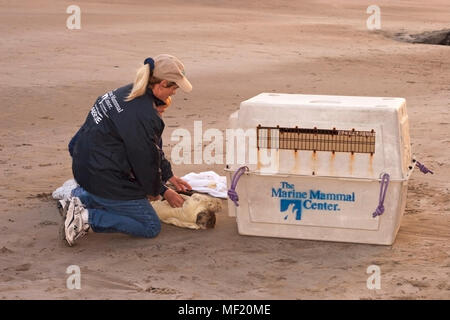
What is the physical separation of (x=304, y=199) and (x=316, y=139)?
44 centimetres

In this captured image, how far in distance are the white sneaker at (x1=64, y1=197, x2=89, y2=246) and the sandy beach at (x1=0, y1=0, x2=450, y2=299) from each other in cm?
10

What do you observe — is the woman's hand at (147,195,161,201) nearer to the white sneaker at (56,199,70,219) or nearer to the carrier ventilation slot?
the white sneaker at (56,199,70,219)

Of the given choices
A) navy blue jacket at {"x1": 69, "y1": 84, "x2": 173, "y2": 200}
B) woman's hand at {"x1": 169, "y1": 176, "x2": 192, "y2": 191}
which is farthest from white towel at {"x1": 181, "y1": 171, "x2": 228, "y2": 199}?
navy blue jacket at {"x1": 69, "y1": 84, "x2": 173, "y2": 200}

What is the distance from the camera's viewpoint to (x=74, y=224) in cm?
579

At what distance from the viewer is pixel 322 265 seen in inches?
213

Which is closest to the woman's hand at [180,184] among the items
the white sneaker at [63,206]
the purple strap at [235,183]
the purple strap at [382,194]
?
the purple strap at [235,183]

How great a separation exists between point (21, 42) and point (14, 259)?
10.1 meters

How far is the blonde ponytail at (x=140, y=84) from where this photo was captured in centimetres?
568

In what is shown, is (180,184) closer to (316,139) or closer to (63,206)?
(63,206)

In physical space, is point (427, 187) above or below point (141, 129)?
below

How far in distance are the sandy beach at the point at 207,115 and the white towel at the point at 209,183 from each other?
51 cm

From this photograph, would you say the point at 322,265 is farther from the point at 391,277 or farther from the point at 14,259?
the point at 14,259

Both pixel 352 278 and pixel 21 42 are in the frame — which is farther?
pixel 21 42

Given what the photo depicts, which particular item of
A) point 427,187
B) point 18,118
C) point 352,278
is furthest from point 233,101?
point 352,278
